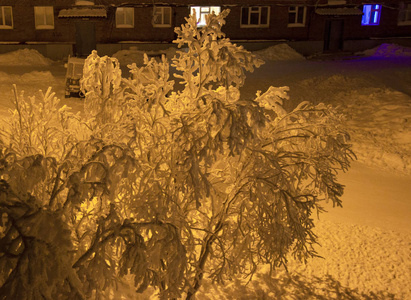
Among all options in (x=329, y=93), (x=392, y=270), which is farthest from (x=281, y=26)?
(x=392, y=270)

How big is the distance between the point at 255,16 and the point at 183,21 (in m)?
5.01

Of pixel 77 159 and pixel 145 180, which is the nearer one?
pixel 77 159

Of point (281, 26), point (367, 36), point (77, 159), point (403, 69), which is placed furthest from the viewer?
point (367, 36)

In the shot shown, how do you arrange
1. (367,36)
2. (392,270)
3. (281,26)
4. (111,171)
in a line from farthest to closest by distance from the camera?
(367,36) → (281,26) → (392,270) → (111,171)

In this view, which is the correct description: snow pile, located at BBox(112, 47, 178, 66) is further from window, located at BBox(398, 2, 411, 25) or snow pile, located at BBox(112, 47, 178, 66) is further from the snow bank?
window, located at BBox(398, 2, 411, 25)

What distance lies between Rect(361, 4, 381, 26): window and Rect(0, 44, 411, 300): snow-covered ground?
3545 millimetres

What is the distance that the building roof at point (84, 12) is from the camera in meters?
26.9

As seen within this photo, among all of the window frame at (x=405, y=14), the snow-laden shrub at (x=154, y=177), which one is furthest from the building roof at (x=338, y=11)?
the snow-laden shrub at (x=154, y=177)

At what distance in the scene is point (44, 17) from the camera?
1107 inches

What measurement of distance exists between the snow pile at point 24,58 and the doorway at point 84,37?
209 cm

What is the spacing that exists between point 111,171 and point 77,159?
0.76 m

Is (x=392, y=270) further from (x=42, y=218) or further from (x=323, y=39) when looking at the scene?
(x=323, y=39)

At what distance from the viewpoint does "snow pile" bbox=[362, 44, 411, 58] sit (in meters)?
30.7

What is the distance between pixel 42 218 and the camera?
4828 mm
